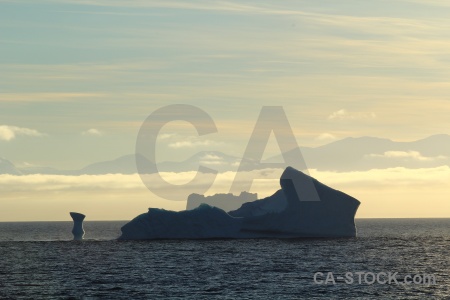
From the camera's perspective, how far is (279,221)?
94.6 metres

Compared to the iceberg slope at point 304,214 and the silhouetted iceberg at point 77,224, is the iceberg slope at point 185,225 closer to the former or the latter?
the iceberg slope at point 304,214

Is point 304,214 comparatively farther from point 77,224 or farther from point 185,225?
point 77,224

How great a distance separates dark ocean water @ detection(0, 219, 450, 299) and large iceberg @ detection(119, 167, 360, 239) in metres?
1.44

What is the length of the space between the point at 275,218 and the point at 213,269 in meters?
29.8

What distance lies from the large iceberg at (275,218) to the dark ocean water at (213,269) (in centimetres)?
144

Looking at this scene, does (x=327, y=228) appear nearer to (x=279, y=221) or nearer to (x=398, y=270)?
(x=279, y=221)

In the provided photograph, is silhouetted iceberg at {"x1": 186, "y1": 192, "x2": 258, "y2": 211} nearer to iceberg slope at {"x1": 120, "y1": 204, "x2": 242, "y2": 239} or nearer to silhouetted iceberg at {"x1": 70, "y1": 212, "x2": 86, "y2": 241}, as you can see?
silhouetted iceberg at {"x1": 70, "y1": 212, "x2": 86, "y2": 241}

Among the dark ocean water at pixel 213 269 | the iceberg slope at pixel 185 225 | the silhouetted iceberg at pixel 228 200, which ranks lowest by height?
the dark ocean water at pixel 213 269

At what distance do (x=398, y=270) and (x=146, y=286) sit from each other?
2257cm

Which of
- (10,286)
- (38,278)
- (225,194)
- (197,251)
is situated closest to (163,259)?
(197,251)

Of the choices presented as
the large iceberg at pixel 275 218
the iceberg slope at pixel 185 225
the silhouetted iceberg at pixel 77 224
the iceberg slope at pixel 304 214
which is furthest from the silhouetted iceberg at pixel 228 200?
the iceberg slope at pixel 304 214

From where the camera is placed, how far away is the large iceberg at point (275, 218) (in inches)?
3585

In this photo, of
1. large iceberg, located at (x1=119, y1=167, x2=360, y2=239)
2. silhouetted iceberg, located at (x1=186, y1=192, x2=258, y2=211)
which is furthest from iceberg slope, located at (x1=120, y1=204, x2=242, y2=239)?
silhouetted iceberg, located at (x1=186, y1=192, x2=258, y2=211)

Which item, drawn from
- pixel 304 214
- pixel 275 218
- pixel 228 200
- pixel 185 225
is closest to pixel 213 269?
pixel 304 214
